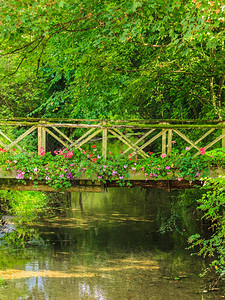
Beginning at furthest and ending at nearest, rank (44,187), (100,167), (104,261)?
(104,261) < (44,187) < (100,167)

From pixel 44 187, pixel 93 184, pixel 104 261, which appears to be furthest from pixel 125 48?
pixel 104 261

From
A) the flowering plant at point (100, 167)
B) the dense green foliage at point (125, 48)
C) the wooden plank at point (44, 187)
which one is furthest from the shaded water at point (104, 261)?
the dense green foliage at point (125, 48)

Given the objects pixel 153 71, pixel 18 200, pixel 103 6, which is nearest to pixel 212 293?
pixel 153 71

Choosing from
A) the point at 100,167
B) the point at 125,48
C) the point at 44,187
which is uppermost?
the point at 125,48

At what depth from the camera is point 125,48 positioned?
1055cm

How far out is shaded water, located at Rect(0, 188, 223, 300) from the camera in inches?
310

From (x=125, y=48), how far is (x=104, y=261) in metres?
5.14

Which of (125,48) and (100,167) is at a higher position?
(125,48)

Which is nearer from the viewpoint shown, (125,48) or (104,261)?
(104,261)

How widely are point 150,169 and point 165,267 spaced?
2261mm

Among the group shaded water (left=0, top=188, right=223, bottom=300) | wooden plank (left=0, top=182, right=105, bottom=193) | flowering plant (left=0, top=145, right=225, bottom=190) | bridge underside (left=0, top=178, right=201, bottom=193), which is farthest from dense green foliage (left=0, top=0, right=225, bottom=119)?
shaded water (left=0, top=188, right=223, bottom=300)

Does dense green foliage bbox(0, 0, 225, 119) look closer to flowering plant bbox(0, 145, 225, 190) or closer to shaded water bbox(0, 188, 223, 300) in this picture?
flowering plant bbox(0, 145, 225, 190)

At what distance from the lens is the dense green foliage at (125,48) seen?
6320mm

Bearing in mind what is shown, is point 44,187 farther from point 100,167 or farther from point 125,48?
point 125,48
